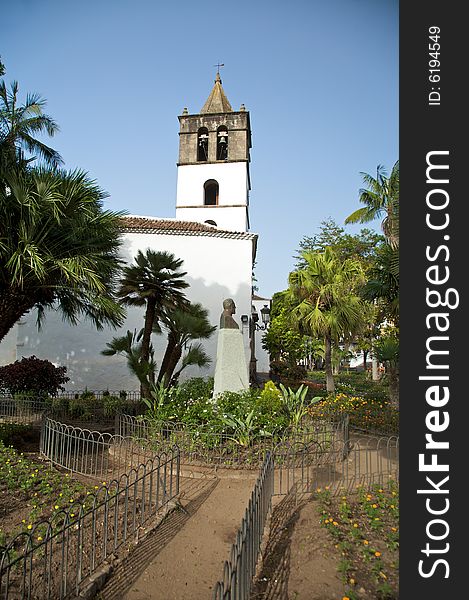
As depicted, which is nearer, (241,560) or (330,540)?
(241,560)

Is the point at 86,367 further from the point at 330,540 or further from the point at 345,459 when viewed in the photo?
the point at 330,540

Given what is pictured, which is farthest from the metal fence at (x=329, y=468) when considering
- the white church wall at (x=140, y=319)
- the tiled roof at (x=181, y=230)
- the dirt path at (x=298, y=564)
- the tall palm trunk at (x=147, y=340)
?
the tiled roof at (x=181, y=230)

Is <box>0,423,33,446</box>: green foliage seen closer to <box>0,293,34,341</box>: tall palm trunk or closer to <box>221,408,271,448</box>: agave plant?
<box>0,293,34,341</box>: tall palm trunk

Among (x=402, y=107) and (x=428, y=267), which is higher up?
(x=402, y=107)

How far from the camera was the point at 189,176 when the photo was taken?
23672 mm

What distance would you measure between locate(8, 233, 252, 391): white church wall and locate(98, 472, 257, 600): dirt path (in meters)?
11.3

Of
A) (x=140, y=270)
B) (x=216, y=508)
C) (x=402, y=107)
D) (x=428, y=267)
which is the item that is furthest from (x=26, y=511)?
(x=140, y=270)

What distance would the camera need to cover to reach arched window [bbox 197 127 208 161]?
24.1 meters

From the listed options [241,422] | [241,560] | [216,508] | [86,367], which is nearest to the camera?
[241,560]

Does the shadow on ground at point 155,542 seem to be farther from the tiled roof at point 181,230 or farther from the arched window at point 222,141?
the arched window at point 222,141

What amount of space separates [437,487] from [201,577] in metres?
2.37

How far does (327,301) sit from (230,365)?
6549 millimetres

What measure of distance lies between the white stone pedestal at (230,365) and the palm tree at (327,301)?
5.39 metres

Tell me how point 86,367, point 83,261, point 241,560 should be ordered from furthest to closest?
1. point 86,367
2. point 83,261
3. point 241,560
